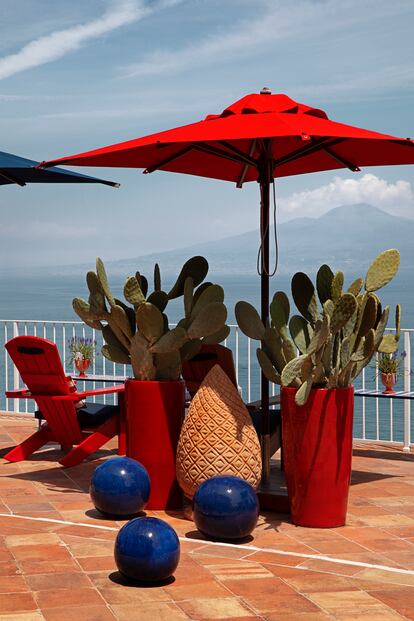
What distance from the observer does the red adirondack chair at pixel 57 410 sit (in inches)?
259

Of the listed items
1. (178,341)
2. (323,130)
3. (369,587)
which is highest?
(323,130)

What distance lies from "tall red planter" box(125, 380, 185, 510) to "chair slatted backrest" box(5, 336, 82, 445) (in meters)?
1.31

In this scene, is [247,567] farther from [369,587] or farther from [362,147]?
[362,147]

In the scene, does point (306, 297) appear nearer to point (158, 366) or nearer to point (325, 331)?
point (325, 331)

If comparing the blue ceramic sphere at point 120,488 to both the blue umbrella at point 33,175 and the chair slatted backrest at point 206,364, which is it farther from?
the blue umbrella at point 33,175

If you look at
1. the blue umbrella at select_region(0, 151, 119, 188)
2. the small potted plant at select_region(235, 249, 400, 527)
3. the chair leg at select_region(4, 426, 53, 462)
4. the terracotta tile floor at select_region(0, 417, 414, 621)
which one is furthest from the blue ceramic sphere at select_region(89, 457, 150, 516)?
the blue umbrella at select_region(0, 151, 119, 188)

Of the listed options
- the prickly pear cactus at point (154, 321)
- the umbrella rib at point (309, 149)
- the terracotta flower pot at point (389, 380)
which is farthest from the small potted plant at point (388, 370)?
the umbrella rib at point (309, 149)

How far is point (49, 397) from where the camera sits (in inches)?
261

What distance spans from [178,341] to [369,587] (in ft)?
6.17

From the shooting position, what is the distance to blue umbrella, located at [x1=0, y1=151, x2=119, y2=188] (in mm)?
6848

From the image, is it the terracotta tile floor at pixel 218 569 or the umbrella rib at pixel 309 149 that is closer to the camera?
the terracotta tile floor at pixel 218 569

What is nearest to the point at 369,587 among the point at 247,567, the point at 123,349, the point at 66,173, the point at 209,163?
the point at 247,567

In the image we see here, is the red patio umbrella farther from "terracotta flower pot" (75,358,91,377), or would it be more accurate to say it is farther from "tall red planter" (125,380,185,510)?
"terracotta flower pot" (75,358,91,377)

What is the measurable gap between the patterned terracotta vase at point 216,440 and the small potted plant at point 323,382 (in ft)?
0.67
